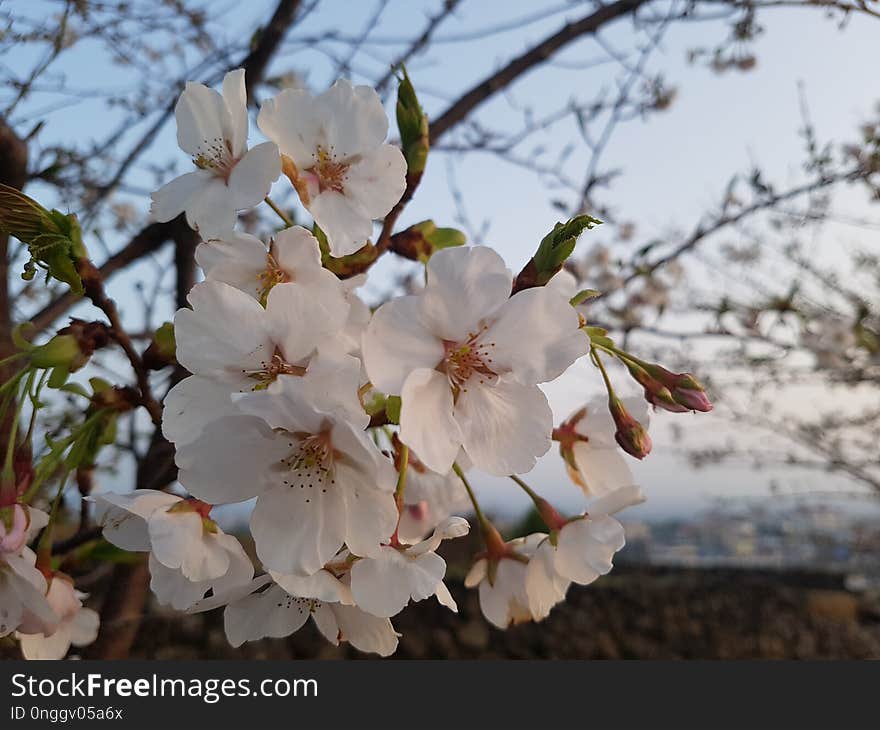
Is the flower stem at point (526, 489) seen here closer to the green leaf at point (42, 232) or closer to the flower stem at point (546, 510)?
the flower stem at point (546, 510)

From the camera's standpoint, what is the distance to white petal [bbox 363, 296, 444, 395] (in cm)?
48

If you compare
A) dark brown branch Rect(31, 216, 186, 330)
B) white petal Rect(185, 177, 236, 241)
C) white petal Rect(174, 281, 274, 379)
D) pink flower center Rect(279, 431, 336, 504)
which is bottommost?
pink flower center Rect(279, 431, 336, 504)

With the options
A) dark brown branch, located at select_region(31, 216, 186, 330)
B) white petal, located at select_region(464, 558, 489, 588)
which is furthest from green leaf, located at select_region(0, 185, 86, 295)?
dark brown branch, located at select_region(31, 216, 186, 330)

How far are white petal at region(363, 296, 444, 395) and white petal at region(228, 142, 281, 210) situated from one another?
0.55ft

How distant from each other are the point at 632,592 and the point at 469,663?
146 inches

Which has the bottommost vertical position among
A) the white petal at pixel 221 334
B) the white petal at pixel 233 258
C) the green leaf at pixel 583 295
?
the white petal at pixel 221 334

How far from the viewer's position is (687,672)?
1473 millimetres

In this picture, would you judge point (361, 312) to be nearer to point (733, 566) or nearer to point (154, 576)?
point (154, 576)

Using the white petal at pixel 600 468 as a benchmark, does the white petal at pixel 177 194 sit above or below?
above

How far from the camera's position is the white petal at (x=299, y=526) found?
51 cm

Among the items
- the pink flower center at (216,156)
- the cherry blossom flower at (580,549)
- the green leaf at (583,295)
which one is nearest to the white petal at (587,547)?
the cherry blossom flower at (580,549)

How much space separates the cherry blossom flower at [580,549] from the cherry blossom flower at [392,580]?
166mm

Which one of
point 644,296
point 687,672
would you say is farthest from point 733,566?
point 687,672

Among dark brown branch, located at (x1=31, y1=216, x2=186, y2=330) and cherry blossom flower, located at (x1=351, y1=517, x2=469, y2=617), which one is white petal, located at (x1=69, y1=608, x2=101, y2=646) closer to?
cherry blossom flower, located at (x1=351, y1=517, x2=469, y2=617)
